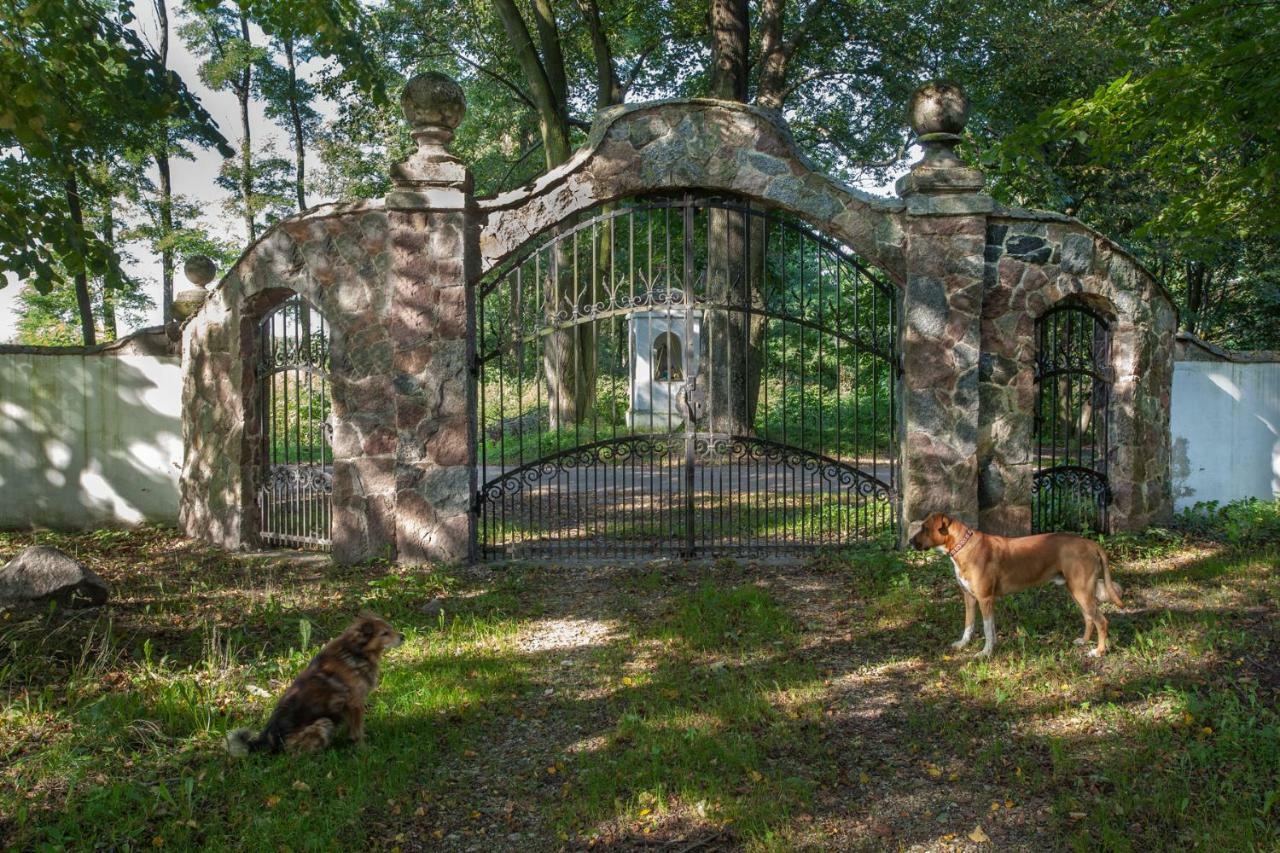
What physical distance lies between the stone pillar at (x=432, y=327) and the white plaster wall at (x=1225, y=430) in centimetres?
753

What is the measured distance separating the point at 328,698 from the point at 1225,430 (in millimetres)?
9720

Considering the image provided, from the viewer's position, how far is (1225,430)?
33.3 ft

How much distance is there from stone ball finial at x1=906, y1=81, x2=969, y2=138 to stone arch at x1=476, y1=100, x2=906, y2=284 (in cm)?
69

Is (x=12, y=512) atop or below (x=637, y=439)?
below

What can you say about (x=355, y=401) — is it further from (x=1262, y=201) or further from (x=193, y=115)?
(x=1262, y=201)

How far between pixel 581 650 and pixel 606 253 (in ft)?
44.4

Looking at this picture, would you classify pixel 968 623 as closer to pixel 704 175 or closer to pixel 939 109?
pixel 704 175

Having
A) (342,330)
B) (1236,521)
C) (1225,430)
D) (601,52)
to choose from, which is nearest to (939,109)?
(1236,521)

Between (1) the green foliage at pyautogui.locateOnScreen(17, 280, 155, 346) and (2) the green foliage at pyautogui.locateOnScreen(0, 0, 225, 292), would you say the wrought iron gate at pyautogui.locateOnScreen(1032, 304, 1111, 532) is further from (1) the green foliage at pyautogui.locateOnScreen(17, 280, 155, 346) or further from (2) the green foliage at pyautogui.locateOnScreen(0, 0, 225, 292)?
(1) the green foliage at pyautogui.locateOnScreen(17, 280, 155, 346)

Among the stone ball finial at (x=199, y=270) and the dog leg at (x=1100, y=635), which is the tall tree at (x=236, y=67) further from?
the dog leg at (x=1100, y=635)

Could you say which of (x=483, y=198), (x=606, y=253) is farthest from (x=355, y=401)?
(x=606, y=253)

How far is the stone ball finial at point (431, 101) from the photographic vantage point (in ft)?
25.9

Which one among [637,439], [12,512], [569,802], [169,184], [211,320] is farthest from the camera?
[169,184]

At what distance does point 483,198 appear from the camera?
821cm
